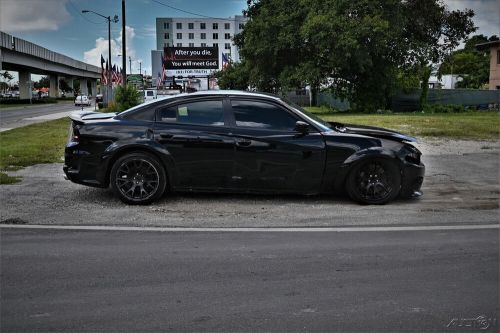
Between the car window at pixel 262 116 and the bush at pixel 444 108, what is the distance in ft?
111

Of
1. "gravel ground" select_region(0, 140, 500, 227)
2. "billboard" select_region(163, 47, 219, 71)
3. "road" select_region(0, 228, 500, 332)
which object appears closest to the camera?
"road" select_region(0, 228, 500, 332)

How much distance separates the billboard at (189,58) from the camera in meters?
84.1

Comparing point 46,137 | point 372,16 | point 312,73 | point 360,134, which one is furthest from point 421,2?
point 360,134

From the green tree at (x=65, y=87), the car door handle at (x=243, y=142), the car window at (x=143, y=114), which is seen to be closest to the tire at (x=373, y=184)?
the car door handle at (x=243, y=142)

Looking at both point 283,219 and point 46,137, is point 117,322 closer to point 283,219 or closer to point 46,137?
point 283,219

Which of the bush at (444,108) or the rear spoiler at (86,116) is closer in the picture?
the rear spoiler at (86,116)

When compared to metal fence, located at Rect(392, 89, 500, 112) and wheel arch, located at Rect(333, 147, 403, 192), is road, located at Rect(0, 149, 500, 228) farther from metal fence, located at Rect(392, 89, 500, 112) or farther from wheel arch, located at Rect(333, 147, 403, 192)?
metal fence, located at Rect(392, 89, 500, 112)

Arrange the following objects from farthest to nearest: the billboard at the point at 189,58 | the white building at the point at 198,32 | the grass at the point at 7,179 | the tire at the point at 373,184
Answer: the white building at the point at 198,32, the billboard at the point at 189,58, the grass at the point at 7,179, the tire at the point at 373,184

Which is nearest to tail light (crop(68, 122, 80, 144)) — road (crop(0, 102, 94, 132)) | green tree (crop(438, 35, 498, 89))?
road (crop(0, 102, 94, 132))

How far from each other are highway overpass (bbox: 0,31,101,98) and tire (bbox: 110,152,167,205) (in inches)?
2047

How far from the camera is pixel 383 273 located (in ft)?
15.9

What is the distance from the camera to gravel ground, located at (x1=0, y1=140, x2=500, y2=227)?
6.76 meters

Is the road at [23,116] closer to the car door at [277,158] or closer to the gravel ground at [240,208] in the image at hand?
the gravel ground at [240,208]

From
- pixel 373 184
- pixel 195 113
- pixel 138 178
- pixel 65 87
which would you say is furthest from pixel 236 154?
pixel 65 87
